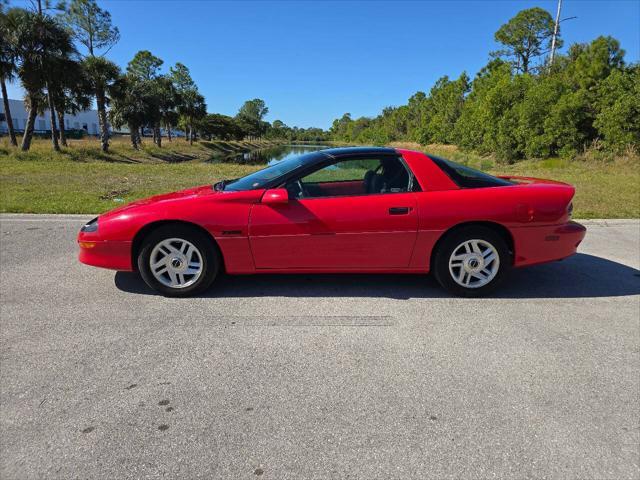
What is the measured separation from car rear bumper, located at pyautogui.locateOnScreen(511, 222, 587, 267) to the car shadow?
0.37 meters

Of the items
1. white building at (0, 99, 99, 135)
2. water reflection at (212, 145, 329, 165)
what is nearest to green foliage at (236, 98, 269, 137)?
white building at (0, 99, 99, 135)

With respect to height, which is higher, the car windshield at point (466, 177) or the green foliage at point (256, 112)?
the green foliage at point (256, 112)

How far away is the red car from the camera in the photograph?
361 cm

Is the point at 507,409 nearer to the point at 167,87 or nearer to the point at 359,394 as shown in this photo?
the point at 359,394

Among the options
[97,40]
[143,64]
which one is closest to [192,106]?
[143,64]

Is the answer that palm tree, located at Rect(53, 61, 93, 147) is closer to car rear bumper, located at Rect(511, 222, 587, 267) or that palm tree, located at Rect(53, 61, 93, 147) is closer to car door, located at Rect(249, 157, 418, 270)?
car door, located at Rect(249, 157, 418, 270)

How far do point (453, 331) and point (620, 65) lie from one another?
26551 mm

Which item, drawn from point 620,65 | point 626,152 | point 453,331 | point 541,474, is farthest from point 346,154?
point 620,65

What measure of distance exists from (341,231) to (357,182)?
822 mm

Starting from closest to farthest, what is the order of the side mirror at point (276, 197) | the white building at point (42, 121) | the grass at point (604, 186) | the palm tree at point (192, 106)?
the side mirror at point (276, 197)
the grass at point (604, 186)
the palm tree at point (192, 106)
the white building at point (42, 121)

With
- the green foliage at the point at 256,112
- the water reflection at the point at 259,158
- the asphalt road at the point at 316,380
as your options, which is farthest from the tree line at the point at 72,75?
the green foliage at the point at 256,112

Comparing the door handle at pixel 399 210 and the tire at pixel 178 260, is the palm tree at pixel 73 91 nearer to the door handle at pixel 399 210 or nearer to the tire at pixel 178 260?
the tire at pixel 178 260

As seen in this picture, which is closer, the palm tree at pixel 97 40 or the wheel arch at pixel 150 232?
the wheel arch at pixel 150 232

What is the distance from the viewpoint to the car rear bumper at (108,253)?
364cm
